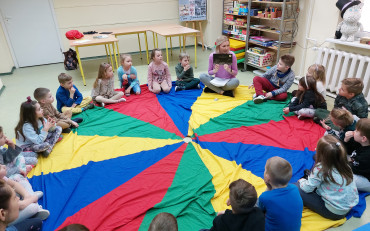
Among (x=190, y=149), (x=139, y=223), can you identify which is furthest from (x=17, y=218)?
(x=190, y=149)

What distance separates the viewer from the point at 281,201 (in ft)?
5.81

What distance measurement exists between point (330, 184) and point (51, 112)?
11.2ft

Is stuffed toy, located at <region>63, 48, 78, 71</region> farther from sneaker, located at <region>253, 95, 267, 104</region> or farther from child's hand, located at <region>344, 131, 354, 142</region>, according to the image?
child's hand, located at <region>344, 131, 354, 142</region>

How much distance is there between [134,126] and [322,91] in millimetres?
2787

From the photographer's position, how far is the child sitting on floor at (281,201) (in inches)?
69.9

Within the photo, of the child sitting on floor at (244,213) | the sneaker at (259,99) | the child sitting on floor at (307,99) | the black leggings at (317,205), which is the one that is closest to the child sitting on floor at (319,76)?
the child sitting on floor at (307,99)

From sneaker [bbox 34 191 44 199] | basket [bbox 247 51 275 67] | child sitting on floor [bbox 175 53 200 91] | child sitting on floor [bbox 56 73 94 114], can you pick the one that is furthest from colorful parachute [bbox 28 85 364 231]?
basket [bbox 247 51 275 67]

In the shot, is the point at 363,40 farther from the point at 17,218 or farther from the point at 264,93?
the point at 17,218

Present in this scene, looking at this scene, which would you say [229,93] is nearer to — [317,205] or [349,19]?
[349,19]

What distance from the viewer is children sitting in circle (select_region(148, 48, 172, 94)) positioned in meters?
4.73

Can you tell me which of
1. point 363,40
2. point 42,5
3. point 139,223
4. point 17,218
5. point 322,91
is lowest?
point 139,223

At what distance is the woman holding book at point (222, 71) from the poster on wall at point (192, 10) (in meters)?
3.72

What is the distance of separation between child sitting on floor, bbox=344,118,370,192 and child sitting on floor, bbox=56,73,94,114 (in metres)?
3.70

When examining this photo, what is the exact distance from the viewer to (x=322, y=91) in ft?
12.0
